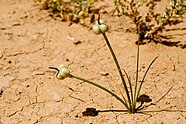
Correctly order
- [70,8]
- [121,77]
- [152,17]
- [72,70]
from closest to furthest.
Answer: [121,77] < [72,70] < [152,17] < [70,8]

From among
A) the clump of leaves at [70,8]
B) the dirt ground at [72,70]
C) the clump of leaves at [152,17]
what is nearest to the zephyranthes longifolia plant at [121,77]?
the dirt ground at [72,70]

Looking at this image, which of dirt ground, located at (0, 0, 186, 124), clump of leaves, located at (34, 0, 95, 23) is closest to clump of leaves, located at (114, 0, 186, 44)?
dirt ground, located at (0, 0, 186, 124)

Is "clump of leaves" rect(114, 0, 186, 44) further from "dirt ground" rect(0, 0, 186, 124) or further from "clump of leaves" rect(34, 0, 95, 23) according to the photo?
"clump of leaves" rect(34, 0, 95, 23)

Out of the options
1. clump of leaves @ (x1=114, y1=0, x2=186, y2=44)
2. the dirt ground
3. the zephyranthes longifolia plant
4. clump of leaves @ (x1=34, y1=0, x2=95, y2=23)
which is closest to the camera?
the zephyranthes longifolia plant

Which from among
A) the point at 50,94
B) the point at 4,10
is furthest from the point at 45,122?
the point at 4,10

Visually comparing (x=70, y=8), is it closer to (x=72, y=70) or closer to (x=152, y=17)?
(x=152, y=17)

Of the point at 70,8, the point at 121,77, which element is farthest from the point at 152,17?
the point at 121,77
